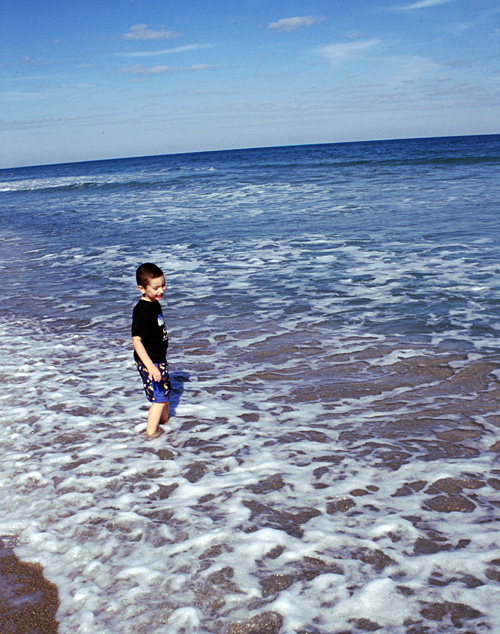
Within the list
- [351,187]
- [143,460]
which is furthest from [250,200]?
[143,460]

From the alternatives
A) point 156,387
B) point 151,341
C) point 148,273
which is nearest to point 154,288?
point 148,273

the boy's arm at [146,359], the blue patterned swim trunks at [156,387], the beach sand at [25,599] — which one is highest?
the boy's arm at [146,359]

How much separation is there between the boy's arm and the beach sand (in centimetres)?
147

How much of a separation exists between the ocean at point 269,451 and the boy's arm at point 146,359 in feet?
1.77

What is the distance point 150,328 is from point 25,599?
1.98m

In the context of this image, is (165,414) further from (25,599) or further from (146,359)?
(25,599)

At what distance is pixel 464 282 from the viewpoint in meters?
8.05

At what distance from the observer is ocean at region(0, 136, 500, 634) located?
2598 millimetres

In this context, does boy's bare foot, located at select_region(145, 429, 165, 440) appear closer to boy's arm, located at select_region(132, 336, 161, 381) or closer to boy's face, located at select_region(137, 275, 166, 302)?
boy's arm, located at select_region(132, 336, 161, 381)

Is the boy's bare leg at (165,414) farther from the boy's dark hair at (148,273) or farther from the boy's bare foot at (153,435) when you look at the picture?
the boy's dark hair at (148,273)

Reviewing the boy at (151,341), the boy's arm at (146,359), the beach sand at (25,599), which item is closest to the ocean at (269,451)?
the beach sand at (25,599)

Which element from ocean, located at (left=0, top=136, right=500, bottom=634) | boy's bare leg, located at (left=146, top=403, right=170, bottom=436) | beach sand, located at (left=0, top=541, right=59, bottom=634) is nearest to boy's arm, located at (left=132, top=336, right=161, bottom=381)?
boy's bare leg, located at (left=146, top=403, right=170, bottom=436)

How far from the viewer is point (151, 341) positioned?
4164 mm

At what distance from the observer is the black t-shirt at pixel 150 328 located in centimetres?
405
